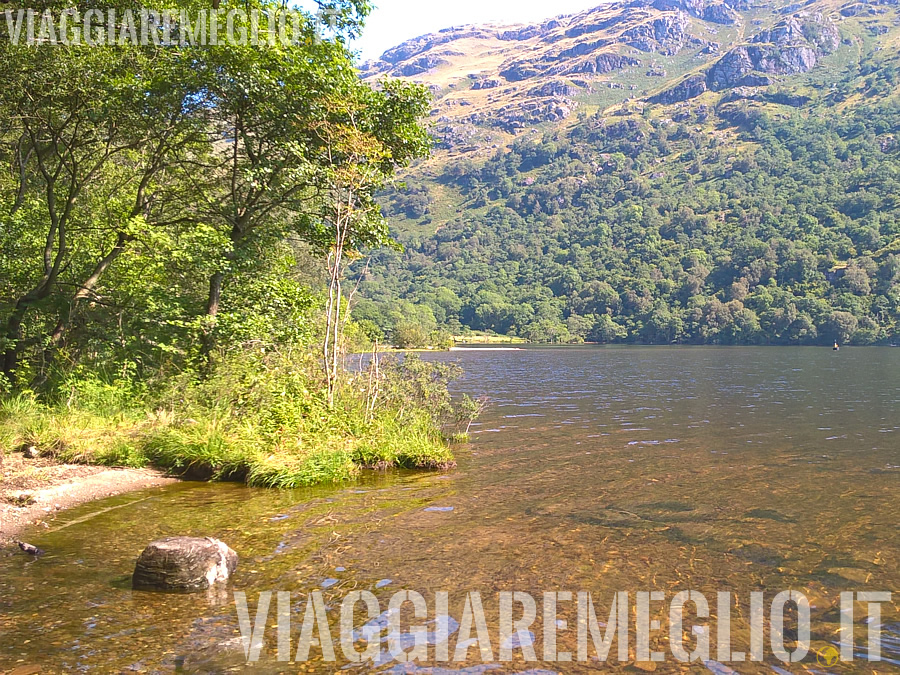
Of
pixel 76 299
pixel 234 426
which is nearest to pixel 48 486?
pixel 234 426

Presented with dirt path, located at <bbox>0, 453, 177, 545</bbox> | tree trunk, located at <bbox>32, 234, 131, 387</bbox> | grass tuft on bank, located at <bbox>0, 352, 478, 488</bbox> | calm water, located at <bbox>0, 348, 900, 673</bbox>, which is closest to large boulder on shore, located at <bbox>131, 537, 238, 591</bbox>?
calm water, located at <bbox>0, 348, 900, 673</bbox>

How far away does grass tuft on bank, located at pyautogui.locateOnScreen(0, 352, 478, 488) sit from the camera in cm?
1209

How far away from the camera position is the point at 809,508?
11.1m

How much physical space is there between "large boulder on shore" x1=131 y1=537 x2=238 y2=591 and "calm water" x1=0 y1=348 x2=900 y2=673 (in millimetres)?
200

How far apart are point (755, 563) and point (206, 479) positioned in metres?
10.2

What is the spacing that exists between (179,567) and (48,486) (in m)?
5.27

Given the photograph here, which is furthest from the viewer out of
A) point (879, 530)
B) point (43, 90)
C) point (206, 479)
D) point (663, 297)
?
point (663, 297)

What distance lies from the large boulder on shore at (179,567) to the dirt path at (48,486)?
2.74 metres

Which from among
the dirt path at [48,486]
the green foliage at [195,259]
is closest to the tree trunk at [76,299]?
the green foliage at [195,259]

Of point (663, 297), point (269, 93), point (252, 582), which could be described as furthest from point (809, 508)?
point (663, 297)

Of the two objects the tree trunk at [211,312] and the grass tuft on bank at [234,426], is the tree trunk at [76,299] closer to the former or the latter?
the grass tuft on bank at [234,426]

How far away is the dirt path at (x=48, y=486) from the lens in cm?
908

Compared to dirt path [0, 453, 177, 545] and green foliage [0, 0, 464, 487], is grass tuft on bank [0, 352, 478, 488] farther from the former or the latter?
dirt path [0, 453, 177, 545]

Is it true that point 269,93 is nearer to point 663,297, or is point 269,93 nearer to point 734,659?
point 734,659
